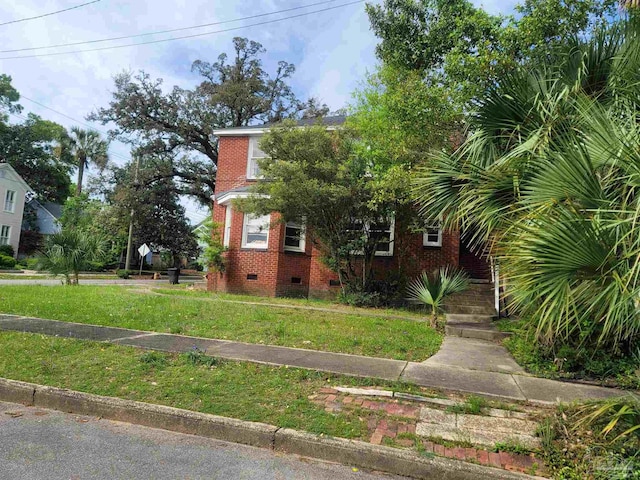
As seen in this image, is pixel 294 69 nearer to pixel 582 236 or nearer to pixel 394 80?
pixel 394 80

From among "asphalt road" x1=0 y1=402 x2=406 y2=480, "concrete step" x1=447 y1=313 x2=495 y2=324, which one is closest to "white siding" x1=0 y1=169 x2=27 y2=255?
"concrete step" x1=447 y1=313 x2=495 y2=324

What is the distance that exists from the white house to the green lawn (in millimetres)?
40512

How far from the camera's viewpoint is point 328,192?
11406mm

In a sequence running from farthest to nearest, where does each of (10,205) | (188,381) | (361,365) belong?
(10,205), (361,365), (188,381)

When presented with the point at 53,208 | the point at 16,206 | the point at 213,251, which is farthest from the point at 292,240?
the point at 53,208

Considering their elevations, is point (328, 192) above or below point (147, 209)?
below

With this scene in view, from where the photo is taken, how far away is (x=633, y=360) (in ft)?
19.2

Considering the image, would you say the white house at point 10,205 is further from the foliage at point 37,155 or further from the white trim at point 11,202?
the foliage at point 37,155

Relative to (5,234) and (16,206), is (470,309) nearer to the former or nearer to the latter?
(5,234)

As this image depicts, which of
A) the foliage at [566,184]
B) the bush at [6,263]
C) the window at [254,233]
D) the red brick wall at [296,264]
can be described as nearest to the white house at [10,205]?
the bush at [6,263]

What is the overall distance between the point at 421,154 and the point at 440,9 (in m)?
2.97

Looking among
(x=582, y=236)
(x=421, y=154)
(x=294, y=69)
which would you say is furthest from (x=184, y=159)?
(x=582, y=236)

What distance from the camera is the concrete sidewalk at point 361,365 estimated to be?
502 cm

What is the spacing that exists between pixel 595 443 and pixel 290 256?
12.8 m
